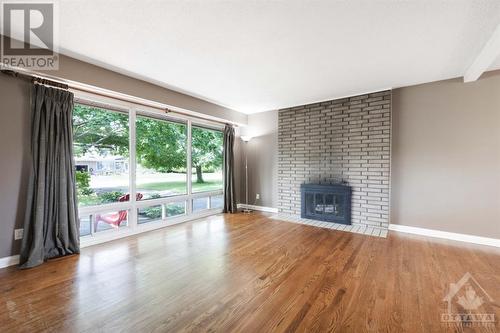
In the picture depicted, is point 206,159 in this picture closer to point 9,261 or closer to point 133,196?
point 133,196

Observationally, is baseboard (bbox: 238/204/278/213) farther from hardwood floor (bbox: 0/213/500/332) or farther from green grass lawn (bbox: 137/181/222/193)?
hardwood floor (bbox: 0/213/500/332)

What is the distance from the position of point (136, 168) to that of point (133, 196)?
1.61 feet

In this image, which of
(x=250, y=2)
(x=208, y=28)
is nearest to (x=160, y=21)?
(x=208, y=28)

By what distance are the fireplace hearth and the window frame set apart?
239 cm

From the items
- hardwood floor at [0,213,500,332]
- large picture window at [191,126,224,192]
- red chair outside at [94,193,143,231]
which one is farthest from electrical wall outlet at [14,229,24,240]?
large picture window at [191,126,224,192]

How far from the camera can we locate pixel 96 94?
3291 mm

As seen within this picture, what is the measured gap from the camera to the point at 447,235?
3.54m

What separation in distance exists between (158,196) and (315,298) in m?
3.34

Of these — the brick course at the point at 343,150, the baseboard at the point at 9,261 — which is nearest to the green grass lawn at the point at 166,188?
the baseboard at the point at 9,261

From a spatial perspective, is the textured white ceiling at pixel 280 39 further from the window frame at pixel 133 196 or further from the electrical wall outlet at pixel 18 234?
the electrical wall outlet at pixel 18 234

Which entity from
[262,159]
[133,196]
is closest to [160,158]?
[133,196]

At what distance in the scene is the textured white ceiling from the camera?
1.95 meters

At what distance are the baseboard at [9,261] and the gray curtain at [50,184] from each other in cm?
13

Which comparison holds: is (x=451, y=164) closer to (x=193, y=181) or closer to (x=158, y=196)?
(x=193, y=181)
